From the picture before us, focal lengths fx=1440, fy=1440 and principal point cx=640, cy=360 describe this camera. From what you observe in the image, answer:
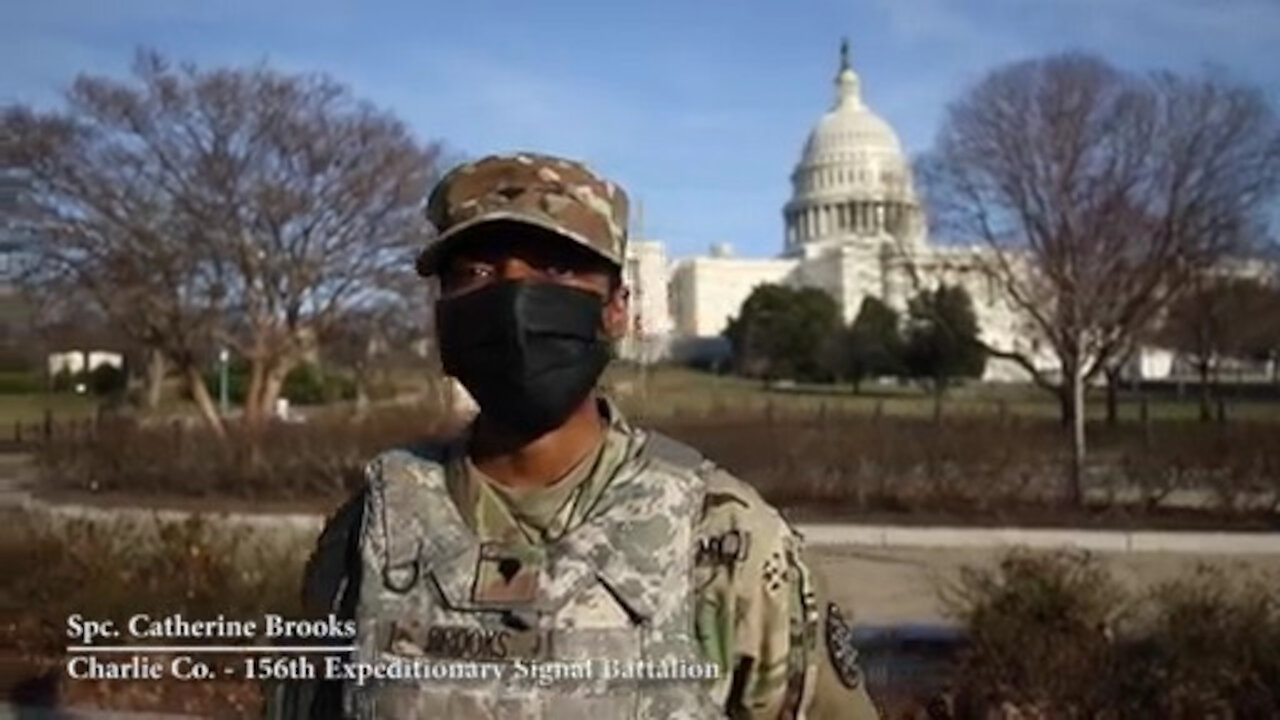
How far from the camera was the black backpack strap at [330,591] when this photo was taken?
164 centimetres

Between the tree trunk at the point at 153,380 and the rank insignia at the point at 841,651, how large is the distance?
3354 cm

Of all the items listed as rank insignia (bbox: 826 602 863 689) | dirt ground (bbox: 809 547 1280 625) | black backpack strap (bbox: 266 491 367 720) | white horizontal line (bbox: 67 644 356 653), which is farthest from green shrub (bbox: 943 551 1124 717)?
black backpack strap (bbox: 266 491 367 720)

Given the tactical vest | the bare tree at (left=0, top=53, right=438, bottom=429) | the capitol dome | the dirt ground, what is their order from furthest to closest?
the capitol dome → the bare tree at (left=0, top=53, right=438, bottom=429) → the dirt ground → the tactical vest

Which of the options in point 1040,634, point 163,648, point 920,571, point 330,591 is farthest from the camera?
point 920,571

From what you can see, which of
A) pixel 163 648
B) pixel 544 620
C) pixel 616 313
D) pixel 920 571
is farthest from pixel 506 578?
pixel 920 571

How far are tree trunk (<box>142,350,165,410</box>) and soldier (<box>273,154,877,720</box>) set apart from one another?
1318 inches

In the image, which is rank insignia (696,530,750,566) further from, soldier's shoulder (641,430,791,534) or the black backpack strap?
the black backpack strap

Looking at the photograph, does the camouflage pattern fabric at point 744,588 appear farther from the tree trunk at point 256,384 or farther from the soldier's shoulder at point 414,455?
the tree trunk at point 256,384

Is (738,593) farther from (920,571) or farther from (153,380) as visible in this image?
(153,380)

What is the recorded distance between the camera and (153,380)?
3594 cm

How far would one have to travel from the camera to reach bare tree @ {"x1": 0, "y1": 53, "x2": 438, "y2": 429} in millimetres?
28984

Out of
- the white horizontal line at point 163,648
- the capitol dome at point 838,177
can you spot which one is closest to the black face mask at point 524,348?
the white horizontal line at point 163,648

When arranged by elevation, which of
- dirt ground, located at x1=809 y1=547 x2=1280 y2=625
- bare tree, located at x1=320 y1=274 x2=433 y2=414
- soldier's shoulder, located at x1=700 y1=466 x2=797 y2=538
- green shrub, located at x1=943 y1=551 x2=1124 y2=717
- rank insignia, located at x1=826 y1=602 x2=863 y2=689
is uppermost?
bare tree, located at x1=320 y1=274 x2=433 y2=414

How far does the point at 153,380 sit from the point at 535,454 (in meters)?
36.4
